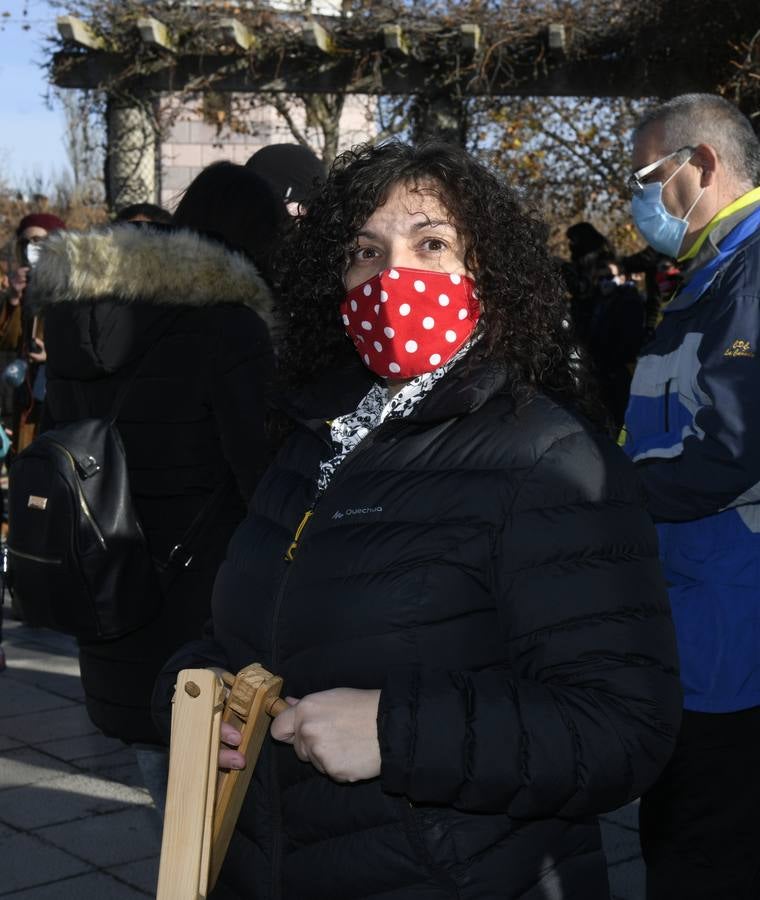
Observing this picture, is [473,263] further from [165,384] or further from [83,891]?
[83,891]

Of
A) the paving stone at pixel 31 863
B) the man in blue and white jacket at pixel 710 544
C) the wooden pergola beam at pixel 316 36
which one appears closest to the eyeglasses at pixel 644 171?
the man in blue and white jacket at pixel 710 544

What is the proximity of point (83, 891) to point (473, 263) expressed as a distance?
8.35ft

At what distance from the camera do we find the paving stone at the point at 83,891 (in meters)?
3.77

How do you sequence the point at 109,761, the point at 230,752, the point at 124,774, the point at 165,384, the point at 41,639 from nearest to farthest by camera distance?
1. the point at 230,752
2. the point at 165,384
3. the point at 124,774
4. the point at 109,761
5. the point at 41,639

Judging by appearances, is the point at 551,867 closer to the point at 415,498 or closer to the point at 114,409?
the point at 415,498

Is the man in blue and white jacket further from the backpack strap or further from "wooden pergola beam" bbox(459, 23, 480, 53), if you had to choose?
"wooden pergola beam" bbox(459, 23, 480, 53)

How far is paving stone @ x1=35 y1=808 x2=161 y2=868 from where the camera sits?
4078 mm

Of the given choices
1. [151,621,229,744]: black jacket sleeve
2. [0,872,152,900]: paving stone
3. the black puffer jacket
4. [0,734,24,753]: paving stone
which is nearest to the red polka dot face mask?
the black puffer jacket

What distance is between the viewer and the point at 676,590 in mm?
2850

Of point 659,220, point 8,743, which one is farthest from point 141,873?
point 659,220

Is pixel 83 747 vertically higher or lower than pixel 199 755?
lower

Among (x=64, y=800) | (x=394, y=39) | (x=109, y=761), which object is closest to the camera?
(x=64, y=800)

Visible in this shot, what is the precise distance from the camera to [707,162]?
3174 mm

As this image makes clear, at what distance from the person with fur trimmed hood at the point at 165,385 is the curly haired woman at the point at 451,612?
1126mm
